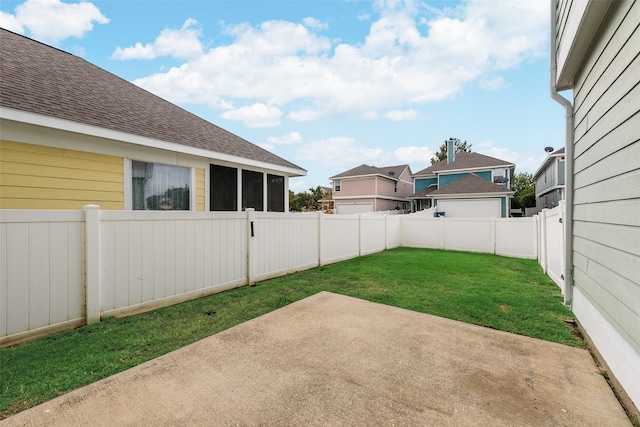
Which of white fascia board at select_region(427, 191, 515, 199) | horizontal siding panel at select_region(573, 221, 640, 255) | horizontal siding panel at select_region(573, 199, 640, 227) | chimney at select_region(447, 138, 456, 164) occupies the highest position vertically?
chimney at select_region(447, 138, 456, 164)

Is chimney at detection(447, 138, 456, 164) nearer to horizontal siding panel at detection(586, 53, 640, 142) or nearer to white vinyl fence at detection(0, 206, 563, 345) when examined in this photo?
white vinyl fence at detection(0, 206, 563, 345)

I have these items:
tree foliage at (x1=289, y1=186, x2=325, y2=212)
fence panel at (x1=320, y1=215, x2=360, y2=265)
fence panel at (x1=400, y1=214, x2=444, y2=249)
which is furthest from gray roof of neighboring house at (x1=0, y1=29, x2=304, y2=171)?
tree foliage at (x1=289, y1=186, x2=325, y2=212)

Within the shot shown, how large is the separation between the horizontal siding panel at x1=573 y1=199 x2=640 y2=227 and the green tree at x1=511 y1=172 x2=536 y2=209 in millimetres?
32172

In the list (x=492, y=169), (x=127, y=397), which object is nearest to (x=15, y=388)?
(x=127, y=397)

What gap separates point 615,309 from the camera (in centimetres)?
234

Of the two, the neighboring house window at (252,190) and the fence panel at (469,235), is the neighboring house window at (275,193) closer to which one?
the neighboring house window at (252,190)

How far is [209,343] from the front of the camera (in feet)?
9.57

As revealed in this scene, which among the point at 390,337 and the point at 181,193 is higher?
the point at 181,193

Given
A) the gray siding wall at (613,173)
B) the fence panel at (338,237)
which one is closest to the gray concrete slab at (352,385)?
the gray siding wall at (613,173)

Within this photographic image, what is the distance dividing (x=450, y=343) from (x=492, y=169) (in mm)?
23132

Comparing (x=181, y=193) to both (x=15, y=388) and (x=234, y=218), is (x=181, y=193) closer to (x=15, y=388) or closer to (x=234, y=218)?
(x=234, y=218)

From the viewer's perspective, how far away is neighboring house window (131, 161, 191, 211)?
211 inches

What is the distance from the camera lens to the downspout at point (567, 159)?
12.4 feet

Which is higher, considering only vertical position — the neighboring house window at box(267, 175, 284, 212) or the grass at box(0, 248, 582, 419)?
the neighboring house window at box(267, 175, 284, 212)
